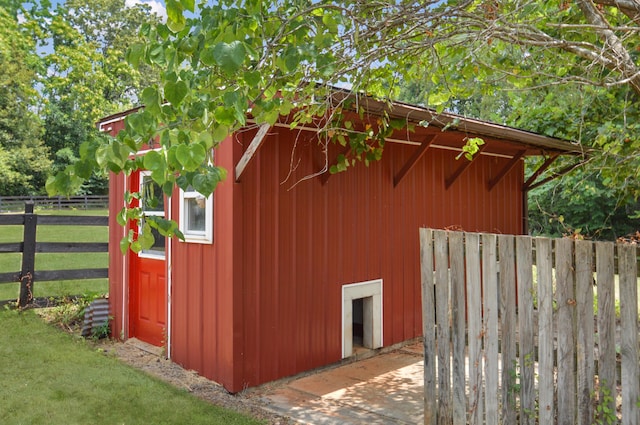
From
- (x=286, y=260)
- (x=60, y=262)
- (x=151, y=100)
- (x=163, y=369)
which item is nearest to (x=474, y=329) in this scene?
(x=286, y=260)

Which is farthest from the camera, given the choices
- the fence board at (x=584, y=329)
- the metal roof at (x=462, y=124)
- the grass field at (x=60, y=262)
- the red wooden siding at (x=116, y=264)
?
the grass field at (x=60, y=262)

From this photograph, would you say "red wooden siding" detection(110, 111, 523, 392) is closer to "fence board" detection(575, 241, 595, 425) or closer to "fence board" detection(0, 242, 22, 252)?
"fence board" detection(0, 242, 22, 252)

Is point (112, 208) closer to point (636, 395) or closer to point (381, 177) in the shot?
point (381, 177)

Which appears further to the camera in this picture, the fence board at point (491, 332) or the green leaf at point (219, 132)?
the fence board at point (491, 332)

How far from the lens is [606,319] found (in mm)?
2477

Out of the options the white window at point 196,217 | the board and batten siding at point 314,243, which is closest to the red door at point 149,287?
the white window at point 196,217

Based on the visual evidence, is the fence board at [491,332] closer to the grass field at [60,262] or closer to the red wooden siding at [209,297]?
the red wooden siding at [209,297]

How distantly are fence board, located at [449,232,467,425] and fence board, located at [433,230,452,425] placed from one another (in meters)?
0.05

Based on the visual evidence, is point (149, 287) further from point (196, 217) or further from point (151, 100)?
point (151, 100)

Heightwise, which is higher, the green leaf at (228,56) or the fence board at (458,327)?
the green leaf at (228,56)

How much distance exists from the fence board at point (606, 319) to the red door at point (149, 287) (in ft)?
13.6

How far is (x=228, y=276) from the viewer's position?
13.8ft

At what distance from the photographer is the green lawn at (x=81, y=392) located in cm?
358

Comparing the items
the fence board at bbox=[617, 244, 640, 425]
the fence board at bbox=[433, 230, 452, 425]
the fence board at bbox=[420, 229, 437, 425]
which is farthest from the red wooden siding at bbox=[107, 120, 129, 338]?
the fence board at bbox=[617, 244, 640, 425]
